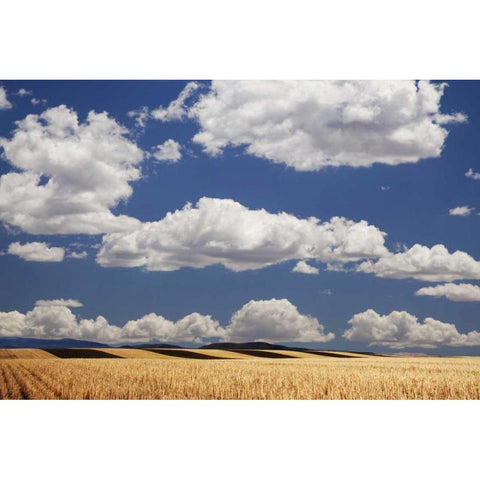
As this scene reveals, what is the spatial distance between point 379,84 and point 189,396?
7894 millimetres

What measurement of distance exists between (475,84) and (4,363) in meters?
15.1

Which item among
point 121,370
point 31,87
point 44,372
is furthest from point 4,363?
point 31,87

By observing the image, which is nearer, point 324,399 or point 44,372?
point 324,399

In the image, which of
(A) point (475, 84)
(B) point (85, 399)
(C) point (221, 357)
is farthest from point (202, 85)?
(C) point (221, 357)

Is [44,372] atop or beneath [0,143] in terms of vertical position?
beneath

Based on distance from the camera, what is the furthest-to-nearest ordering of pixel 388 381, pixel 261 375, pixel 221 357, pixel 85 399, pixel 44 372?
1. pixel 221 357
2. pixel 44 372
3. pixel 261 375
4. pixel 388 381
5. pixel 85 399

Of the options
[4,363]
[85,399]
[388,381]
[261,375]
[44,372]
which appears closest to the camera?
[85,399]

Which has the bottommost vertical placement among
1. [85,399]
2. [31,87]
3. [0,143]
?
[85,399]

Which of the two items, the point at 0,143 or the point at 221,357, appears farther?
the point at 221,357

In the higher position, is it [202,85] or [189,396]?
[202,85]

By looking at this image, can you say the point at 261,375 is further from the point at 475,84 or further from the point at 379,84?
the point at 475,84

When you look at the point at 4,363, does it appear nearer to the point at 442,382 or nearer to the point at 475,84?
the point at 442,382

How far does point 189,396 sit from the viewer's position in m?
12.2

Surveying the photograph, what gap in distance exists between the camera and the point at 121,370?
16.8m
